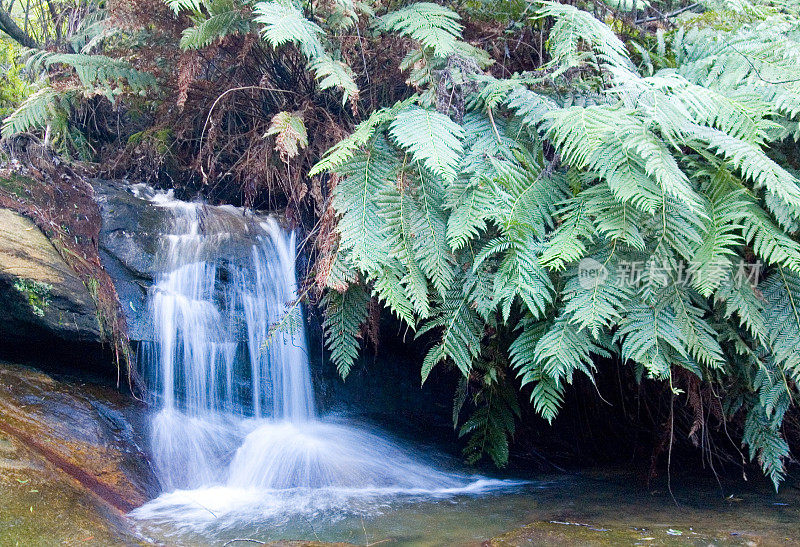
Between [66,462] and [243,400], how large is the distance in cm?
126

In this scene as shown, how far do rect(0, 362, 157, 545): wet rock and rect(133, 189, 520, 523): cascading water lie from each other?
217 millimetres

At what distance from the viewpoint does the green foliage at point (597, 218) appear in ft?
8.44

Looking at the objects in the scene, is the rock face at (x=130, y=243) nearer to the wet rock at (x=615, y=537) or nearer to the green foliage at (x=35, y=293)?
the green foliage at (x=35, y=293)

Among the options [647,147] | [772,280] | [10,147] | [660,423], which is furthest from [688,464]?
[10,147]

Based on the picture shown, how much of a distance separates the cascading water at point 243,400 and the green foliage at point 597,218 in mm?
783

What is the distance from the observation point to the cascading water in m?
3.34

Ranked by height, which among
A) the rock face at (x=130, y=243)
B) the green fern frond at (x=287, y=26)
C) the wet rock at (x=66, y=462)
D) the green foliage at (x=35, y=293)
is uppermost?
the green fern frond at (x=287, y=26)

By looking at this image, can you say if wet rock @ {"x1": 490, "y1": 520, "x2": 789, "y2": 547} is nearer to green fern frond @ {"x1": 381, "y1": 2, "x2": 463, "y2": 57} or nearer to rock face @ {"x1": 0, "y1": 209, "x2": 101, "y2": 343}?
green fern frond @ {"x1": 381, "y1": 2, "x2": 463, "y2": 57}

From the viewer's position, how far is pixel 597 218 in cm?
262

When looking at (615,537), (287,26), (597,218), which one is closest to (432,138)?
(597,218)

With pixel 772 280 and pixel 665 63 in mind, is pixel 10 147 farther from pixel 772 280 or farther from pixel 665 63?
pixel 772 280

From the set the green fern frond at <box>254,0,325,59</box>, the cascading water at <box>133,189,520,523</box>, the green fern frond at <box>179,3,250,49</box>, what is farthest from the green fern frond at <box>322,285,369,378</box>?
the green fern frond at <box>179,3,250,49</box>

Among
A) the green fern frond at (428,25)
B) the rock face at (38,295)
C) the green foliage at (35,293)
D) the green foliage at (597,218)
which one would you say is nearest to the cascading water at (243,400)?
the rock face at (38,295)

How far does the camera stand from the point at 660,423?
12.0 ft
